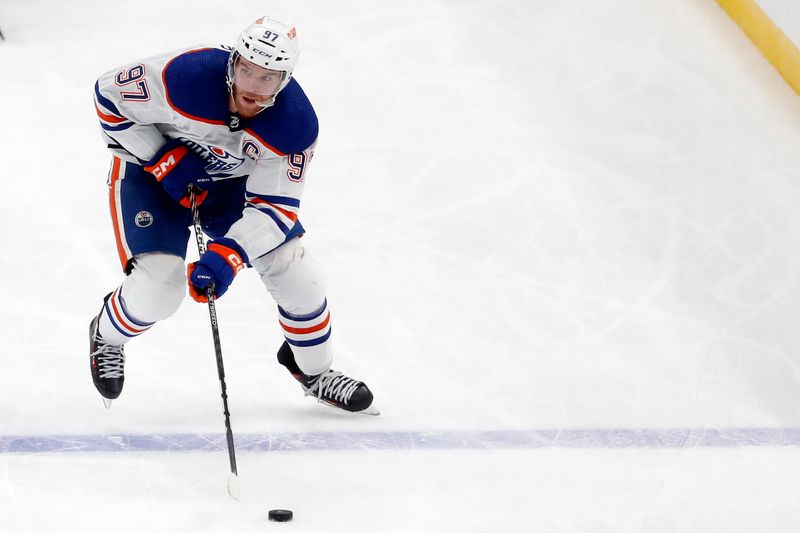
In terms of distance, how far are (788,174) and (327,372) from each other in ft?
7.76

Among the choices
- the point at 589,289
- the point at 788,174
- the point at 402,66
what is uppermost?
the point at 788,174

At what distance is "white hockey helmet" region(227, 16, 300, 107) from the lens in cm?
264

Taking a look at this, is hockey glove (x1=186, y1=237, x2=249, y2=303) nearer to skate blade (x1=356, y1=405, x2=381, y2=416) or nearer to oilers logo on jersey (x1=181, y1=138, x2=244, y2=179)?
oilers logo on jersey (x1=181, y1=138, x2=244, y2=179)

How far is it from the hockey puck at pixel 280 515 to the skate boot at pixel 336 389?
63cm

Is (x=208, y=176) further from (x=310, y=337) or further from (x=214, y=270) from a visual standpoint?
(x=310, y=337)

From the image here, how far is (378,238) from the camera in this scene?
4129mm

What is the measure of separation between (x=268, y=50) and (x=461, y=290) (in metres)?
1.50

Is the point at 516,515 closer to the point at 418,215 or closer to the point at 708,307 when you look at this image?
the point at 708,307

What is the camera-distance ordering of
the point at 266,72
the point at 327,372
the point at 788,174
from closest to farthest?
1. the point at 266,72
2. the point at 327,372
3. the point at 788,174

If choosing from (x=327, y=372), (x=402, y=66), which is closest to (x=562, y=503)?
(x=327, y=372)

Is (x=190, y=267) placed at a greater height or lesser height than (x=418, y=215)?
greater

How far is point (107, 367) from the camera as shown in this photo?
3021mm

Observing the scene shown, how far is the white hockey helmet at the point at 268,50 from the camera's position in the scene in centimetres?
264

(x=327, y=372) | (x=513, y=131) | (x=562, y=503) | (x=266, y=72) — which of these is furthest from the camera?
(x=513, y=131)
